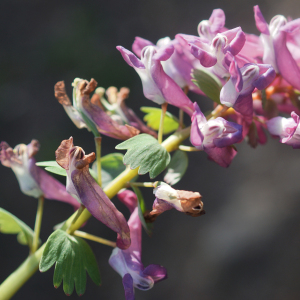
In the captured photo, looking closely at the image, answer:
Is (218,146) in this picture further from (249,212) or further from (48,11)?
(48,11)

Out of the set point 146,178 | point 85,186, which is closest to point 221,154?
point 85,186

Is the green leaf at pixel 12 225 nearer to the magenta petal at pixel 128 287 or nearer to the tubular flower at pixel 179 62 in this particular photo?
the magenta petal at pixel 128 287

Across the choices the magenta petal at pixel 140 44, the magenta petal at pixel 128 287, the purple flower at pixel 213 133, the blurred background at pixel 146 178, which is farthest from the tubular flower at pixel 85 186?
the blurred background at pixel 146 178

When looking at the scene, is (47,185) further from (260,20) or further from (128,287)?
(260,20)

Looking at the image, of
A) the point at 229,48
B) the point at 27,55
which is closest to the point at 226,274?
the point at 229,48

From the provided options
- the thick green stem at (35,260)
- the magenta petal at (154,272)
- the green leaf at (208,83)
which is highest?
the green leaf at (208,83)
